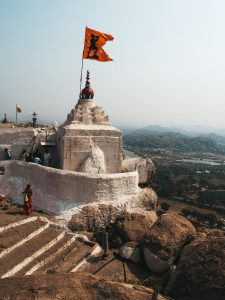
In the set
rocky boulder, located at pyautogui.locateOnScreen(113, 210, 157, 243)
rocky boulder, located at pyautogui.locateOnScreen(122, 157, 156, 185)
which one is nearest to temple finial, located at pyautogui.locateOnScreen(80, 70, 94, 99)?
rocky boulder, located at pyautogui.locateOnScreen(122, 157, 156, 185)

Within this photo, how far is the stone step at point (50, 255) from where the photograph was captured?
37.9 feet

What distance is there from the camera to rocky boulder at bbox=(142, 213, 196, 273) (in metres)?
13.6

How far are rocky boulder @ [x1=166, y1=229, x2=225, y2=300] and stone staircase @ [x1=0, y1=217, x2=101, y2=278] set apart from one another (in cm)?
361

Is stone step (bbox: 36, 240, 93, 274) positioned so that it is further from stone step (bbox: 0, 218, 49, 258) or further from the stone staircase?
stone step (bbox: 0, 218, 49, 258)

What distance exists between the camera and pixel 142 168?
22.0m

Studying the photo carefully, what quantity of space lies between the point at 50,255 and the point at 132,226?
4.55 m

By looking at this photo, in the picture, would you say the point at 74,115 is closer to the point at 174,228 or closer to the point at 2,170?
the point at 2,170

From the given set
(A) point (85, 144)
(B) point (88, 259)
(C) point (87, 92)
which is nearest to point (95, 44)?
(C) point (87, 92)

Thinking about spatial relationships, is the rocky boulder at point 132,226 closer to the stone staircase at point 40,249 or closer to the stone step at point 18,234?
the stone staircase at point 40,249

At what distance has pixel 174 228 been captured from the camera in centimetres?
1431

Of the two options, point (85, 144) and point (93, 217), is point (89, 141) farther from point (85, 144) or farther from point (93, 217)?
point (93, 217)

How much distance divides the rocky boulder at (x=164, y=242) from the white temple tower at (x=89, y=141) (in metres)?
6.14

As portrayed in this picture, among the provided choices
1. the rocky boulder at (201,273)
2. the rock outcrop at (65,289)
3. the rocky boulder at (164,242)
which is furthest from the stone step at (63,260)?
the rock outcrop at (65,289)

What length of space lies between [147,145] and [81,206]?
181873 millimetres
